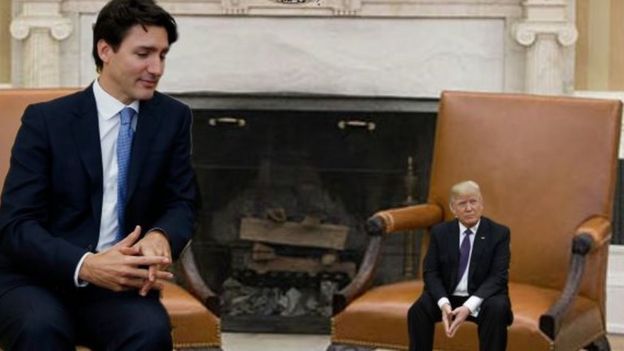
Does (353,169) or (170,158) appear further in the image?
(353,169)

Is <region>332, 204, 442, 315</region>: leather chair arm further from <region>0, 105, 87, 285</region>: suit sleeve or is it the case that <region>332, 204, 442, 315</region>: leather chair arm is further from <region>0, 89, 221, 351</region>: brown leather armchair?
<region>0, 105, 87, 285</region>: suit sleeve

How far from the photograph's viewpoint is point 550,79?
522 cm

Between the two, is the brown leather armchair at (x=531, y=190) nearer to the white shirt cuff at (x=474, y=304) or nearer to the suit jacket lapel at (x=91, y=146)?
the white shirt cuff at (x=474, y=304)

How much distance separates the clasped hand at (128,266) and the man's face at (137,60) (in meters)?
0.30

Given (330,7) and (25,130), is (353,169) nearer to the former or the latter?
(330,7)

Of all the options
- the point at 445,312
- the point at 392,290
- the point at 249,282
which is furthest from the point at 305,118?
the point at 445,312

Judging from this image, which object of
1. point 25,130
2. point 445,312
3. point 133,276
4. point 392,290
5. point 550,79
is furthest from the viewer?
point 550,79

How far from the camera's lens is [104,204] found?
2891 mm

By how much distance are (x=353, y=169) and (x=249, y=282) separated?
59 centimetres

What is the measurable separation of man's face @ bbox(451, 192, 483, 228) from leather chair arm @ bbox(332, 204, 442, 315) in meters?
0.31

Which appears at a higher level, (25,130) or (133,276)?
(25,130)

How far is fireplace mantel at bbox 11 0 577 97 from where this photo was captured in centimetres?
531

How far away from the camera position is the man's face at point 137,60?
9.23 feet

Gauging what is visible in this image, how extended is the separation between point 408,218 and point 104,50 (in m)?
1.30
